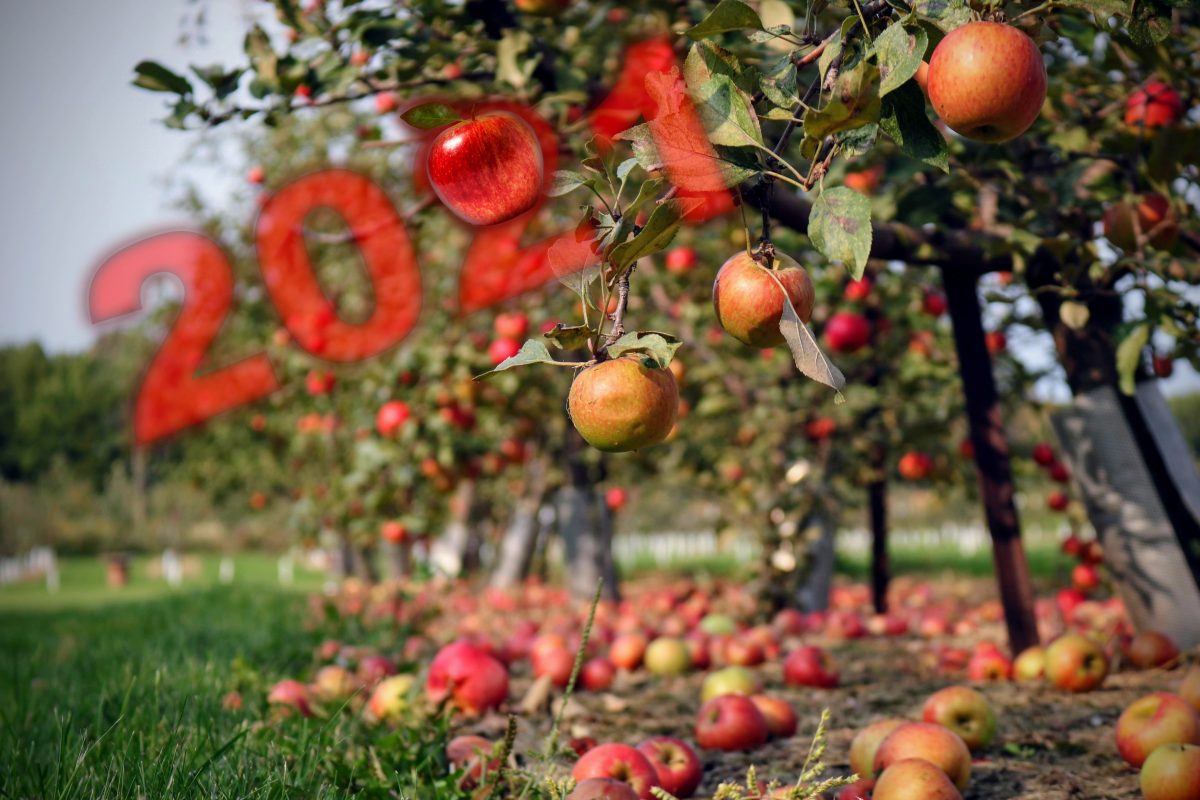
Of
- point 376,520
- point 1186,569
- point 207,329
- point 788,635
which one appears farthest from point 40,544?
point 1186,569

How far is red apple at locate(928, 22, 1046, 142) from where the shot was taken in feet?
3.84

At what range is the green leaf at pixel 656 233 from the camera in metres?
1.18

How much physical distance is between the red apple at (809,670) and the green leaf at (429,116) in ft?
8.11

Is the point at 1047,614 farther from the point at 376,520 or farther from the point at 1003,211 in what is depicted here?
the point at 376,520

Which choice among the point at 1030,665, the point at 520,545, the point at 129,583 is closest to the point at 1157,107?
the point at 1030,665

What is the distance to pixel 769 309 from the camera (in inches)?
49.9

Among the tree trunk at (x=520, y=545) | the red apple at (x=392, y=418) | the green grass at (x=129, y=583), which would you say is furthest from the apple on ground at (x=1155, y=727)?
the green grass at (x=129, y=583)

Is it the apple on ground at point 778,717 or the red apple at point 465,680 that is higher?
the red apple at point 465,680

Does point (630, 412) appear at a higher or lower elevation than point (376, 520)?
higher

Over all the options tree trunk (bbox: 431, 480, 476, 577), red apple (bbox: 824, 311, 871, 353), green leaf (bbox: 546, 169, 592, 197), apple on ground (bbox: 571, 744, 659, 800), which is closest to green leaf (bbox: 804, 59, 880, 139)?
green leaf (bbox: 546, 169, 592, 197)

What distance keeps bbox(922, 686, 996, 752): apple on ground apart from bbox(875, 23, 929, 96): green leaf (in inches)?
65.2

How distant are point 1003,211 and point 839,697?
1749 millimetres

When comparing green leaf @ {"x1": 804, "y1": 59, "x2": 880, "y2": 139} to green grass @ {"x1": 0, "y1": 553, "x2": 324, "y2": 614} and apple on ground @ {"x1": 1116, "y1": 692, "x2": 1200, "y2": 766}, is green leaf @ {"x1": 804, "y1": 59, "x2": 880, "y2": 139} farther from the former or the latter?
green grass @ {"x1": 0, "y1": 553, "x2": 324, "y2": 614}
